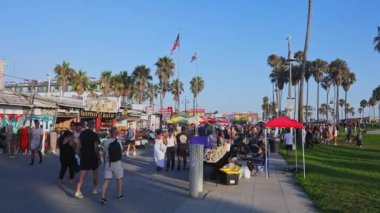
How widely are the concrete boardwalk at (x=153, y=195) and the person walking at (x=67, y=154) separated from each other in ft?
1.39

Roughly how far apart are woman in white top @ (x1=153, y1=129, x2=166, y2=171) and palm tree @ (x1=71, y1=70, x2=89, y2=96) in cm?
4883

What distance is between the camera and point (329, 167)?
Answer: 18.5 meters

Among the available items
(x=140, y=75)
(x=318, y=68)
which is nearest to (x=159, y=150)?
(x=140, y=75)

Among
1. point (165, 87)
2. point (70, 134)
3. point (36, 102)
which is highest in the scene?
point (165, 87)

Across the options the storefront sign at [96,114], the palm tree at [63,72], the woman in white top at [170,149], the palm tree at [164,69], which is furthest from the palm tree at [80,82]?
the woman in white top at [170,149]

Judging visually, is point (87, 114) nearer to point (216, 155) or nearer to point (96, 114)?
point (96, 114)

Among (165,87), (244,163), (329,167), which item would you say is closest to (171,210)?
(244,163)

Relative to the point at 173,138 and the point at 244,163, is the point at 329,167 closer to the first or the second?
the point at 244,163

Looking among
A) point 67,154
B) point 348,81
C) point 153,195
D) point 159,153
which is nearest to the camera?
point 153,195

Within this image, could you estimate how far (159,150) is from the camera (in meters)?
16.9

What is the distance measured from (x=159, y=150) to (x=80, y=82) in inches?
1975

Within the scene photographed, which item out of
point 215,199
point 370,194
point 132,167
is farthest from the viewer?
point 132,167

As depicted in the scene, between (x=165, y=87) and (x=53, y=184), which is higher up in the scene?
(x=165, y=87)

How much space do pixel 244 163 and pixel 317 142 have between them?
2228cm
